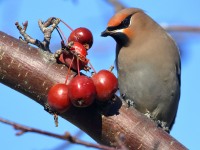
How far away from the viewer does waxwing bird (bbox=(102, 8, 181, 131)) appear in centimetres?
425

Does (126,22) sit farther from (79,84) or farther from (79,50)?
(79,84)

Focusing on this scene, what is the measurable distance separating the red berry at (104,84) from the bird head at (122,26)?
1.57 m

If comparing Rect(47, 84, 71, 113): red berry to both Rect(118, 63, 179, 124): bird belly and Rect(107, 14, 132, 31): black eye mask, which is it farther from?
Rect(118, 63, 179, 124): bird belly

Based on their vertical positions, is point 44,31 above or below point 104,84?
above

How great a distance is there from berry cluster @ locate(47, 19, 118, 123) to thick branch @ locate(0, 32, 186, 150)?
11cm

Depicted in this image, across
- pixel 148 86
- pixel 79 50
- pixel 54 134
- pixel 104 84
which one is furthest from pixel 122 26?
pixel 54 134

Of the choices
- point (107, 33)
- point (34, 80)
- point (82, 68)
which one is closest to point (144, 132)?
point (82, 68)

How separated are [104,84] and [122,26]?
1.96m

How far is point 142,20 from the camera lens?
4.54 m

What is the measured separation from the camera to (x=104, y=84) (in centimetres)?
228

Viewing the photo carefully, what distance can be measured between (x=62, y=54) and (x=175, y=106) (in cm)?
227

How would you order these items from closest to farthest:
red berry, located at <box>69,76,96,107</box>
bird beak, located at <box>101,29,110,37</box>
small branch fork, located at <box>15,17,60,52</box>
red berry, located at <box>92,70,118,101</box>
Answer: red berry, located at <box>69,76,96,107</box>, red berry, located at <box>92,70,118,101</box>, small branch fork, located at <box>15,17,60,52</box>, bird beak, located at <box>101,29,110,37</box>

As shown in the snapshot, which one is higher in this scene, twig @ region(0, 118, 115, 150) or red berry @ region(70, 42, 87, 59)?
red berry @ region(70, 42, 87, 59)

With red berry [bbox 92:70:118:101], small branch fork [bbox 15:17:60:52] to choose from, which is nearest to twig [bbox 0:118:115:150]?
red berry [bbox 92:70:118:101]
